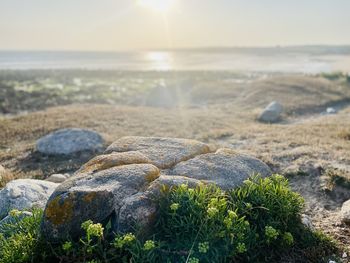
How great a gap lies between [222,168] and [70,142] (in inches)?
361

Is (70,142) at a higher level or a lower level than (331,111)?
higher

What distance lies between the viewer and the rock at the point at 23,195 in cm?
778

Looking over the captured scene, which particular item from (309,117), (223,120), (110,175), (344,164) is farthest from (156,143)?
(309,117)

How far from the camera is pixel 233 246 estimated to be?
5.71 m

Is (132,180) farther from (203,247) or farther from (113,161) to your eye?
(203,247)

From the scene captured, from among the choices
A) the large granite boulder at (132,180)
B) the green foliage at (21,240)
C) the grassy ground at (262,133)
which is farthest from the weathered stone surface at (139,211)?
the grassy ground at (262,133)

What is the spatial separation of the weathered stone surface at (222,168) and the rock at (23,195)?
2967mm

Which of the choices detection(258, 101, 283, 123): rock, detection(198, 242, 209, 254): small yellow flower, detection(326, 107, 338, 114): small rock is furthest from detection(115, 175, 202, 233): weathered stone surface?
detection(326, 107, 338, 114): small rock

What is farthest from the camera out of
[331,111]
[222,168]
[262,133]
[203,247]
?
[331,111]

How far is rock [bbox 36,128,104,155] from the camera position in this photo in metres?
15.0

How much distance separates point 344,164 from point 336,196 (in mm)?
2459

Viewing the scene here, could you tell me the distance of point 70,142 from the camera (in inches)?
600

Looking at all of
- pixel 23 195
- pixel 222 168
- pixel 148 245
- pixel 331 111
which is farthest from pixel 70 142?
pixel 331 111

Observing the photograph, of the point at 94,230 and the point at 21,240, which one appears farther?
the point at 21,240
